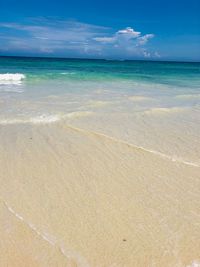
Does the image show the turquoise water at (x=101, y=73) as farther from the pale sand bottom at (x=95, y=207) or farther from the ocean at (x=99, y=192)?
the pale sand bottom at (x=95, y=207)

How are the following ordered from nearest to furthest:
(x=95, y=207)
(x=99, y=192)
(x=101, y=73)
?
(x=95, y=207)
(x=99, y=192)
(x=101, y=73)

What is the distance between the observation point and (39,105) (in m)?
9.62

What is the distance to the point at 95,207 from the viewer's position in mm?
3578

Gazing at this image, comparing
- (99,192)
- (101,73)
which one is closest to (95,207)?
(99,192)

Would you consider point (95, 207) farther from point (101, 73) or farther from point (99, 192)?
point (101, 73)

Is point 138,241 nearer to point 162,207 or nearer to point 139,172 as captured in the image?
point 162,207

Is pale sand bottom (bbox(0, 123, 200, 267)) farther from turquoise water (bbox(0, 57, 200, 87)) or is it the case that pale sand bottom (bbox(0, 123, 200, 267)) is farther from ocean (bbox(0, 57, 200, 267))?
turquoise water (bbox(0, 57, 200, 87))

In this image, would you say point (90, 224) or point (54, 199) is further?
point (54, 199)

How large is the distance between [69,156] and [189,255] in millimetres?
2830

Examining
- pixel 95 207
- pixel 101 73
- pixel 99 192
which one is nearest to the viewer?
pixel 95 207

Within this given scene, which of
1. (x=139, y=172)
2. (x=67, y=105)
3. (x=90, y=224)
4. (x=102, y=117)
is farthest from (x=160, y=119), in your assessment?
(x=90, y=224)

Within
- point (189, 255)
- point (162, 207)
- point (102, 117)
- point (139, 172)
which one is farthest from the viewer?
point (102, 117)

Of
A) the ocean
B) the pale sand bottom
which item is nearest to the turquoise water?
the ocean

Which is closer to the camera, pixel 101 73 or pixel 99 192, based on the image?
pixel 99 192
